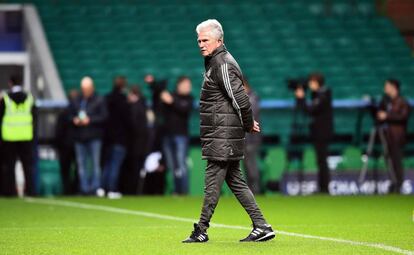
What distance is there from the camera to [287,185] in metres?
21.6

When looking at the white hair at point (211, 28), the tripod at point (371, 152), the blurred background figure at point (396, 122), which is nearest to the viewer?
the white hair at point (211, 28)

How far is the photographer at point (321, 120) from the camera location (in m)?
21.0

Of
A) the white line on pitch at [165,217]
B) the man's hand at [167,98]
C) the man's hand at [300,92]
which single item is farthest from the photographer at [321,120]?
the white line on pitch at [165,217]

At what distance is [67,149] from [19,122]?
4.12 ft

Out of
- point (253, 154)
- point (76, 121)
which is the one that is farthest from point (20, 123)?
point (253, 154)

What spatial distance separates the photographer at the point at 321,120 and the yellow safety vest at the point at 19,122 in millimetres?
4787

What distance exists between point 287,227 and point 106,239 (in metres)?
2.53

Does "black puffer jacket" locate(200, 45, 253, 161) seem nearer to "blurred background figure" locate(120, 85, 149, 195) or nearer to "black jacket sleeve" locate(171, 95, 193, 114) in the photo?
"black jacket sleeve" locate(171, 95, 193, 114)

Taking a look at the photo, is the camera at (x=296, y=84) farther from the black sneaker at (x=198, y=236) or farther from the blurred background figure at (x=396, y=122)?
the black sneaker at (x=198, y=236)

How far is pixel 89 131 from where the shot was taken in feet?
67.6

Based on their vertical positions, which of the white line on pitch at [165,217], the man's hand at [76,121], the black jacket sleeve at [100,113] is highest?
the black jacket sleeve at [100,113]

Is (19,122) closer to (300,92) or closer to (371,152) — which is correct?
(300,92)

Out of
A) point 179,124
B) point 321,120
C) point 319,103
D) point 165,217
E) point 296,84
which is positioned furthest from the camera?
point 321,120

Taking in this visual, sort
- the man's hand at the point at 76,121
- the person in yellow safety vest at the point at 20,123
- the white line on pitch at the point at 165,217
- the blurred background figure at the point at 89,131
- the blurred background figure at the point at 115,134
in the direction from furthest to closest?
1. the blurred background figure at the point at 115,134
2. the blurred background figure at the point at 89,131
3. the man's hand at the point at 76,121
4. the person in yellow safety vest at the point at 20,123
5. the white line on pitch at the point at 165,217
